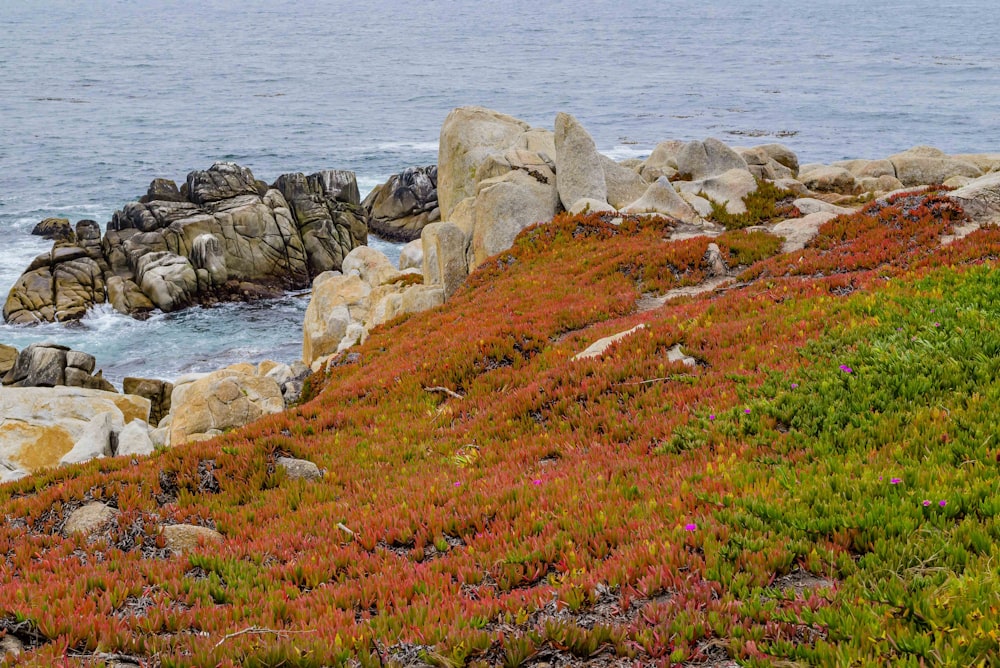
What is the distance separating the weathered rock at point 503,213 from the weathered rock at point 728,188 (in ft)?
21.2

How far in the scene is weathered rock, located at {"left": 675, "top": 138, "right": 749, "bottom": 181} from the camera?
120ft

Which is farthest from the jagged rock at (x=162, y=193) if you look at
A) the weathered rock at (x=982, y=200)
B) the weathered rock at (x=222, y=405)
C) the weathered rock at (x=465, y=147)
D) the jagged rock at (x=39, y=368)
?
the weathered rock at (x=982, y=200)

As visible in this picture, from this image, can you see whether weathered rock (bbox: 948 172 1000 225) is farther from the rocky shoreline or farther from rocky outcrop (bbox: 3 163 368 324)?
rocky outcrop (bbox: 3 163 368 324)

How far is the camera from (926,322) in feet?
37.9

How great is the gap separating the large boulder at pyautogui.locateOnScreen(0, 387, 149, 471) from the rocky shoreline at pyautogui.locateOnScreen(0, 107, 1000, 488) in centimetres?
7

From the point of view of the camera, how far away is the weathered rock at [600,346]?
48.2 ft

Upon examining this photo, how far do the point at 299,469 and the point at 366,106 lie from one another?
111 m

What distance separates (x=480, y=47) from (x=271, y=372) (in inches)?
6284

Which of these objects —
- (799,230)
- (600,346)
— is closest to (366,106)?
(799,230)

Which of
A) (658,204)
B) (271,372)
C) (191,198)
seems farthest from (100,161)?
(658,204)

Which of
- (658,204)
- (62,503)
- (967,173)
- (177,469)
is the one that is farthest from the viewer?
(967,173)

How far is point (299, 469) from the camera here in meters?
12.2

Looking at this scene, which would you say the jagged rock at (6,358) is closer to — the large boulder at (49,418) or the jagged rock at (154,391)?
the jagged rock at (154,391)

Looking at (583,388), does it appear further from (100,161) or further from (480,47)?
(480,47)
